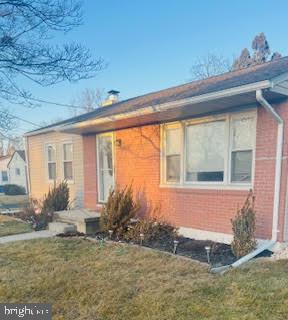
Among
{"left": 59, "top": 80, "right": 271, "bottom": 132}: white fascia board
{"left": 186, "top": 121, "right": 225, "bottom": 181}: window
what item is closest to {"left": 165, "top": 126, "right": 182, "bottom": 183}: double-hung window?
{"left": 186, "top": 121, "right": 225, "bottom": 181}: window

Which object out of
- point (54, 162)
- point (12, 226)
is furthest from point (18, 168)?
point (12, 226)

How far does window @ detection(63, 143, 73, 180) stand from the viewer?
34.0 ft

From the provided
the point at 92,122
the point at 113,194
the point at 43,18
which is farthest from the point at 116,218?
the point at 43,18

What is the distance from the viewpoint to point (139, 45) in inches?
496

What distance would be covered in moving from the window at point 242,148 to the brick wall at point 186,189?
0.18 m

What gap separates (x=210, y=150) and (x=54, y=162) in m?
7.50

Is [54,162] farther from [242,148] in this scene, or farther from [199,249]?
[242,148]

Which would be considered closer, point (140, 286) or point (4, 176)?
point (140, 286)

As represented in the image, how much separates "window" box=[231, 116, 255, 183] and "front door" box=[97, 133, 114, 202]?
4.03m

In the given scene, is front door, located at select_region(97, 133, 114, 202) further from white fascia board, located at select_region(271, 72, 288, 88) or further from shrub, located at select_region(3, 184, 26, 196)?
shrub, located at select_region(3, 184, 26, 196)

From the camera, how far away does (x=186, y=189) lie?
250 inches

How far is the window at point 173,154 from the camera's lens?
21.6 ft

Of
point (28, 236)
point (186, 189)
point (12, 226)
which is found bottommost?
point (12, 226)

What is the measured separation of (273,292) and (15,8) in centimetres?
689
